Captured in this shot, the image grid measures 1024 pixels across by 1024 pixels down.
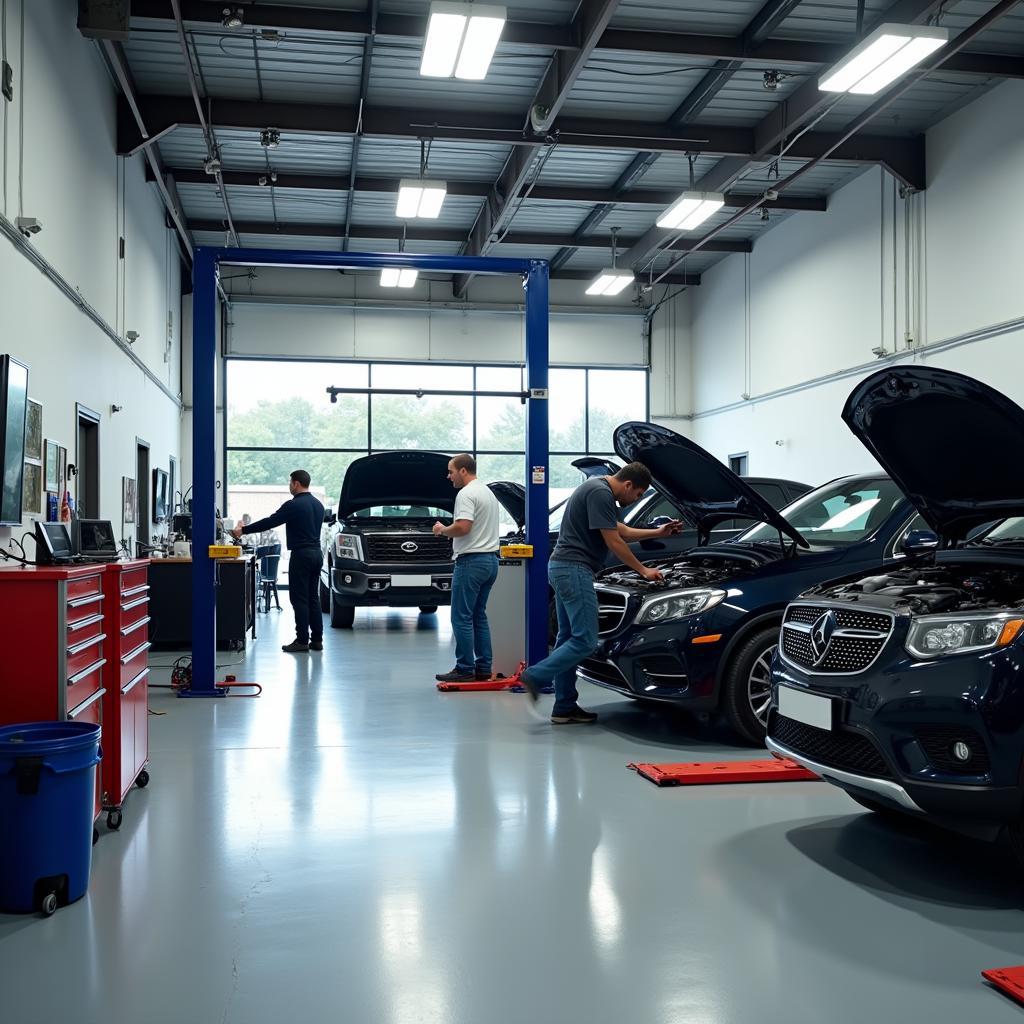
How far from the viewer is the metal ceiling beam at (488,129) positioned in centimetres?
1130

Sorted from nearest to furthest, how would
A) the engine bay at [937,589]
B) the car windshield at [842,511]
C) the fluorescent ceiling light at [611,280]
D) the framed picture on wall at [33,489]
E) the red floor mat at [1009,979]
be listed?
the red floor mat at [1009,979] → the engine bay at [937,589] → the car windshield at [842,511] → the framed picture on wall at [33,489] → the fluorescent ceiling light at [611,280]

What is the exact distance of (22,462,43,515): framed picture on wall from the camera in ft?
23.6

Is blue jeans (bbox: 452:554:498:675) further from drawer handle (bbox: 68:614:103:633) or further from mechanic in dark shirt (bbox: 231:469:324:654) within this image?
drawer handle (bbox: 68:614:103:633)

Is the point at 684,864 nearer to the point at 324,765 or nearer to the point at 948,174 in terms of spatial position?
the point at 324,765

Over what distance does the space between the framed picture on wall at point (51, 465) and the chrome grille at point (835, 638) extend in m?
6.17

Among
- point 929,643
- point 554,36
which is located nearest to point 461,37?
point 554,36

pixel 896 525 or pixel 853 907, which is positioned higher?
pixel 896 525

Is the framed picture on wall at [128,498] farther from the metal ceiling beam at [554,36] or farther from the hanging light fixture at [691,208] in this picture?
the hanging light fixture at [691,208]

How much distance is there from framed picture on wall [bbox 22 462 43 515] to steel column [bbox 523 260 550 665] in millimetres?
3643

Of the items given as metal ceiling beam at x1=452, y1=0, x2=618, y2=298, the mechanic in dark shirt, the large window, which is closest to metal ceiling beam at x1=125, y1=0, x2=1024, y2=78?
metal ceiling beam at x1=452, y1=0, x2=618, y2=298

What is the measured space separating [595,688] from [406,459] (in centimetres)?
433

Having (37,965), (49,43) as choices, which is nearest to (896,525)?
(37,965)

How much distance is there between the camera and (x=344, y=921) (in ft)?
10.0

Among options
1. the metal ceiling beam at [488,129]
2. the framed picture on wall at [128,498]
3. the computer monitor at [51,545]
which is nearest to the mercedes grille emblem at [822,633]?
the computer monitor at [51,545]
